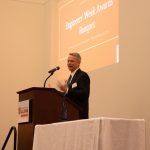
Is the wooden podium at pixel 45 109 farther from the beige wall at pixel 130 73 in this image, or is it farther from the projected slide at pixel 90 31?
the projected slide at pixel 90 31

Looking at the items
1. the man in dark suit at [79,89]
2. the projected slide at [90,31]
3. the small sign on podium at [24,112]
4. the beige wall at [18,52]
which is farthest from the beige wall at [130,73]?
the beige wall at [18,52]

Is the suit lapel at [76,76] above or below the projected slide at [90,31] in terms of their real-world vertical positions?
below

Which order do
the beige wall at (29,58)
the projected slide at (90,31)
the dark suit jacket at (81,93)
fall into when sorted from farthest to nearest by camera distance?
the beige wall at (29,58)
the projected slide at (90,31)
the dark suit jacket at (81,93)

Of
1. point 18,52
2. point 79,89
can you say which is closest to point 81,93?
point 79,89

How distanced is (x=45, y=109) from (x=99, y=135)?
147 cm

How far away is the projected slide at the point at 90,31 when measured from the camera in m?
5.10

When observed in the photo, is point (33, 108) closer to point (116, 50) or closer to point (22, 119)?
point (22, 119)

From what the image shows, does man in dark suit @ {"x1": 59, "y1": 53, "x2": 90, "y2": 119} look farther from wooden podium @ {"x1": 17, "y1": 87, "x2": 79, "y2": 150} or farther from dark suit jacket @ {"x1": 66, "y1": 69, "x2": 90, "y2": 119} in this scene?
wooden podium @ {"x1": 17, "y1": 87, "x2": 79, "y2": 150}

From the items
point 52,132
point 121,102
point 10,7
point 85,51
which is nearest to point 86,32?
point 85,51

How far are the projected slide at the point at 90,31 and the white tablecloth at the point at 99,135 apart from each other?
246 centimetres

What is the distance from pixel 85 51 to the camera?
5.83 m

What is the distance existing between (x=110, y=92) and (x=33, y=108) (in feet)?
5.44

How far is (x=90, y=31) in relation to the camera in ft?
18.8

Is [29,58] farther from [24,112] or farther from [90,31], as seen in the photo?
[24,112]
